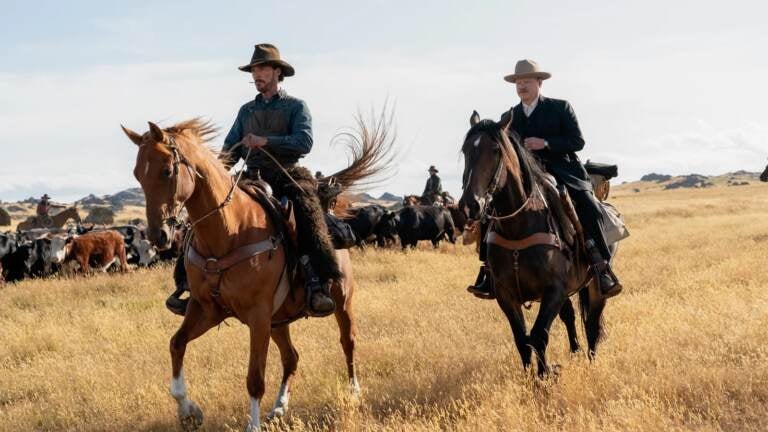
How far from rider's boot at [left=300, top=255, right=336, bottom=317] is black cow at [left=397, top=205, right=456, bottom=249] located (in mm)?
18988

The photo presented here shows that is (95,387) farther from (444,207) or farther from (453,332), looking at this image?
(444,207)

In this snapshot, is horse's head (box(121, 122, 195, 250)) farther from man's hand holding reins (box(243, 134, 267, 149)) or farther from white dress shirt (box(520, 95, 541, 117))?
white dress shirt (box(520, 95, 541, 117))

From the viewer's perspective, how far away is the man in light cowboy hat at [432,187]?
1165 inches

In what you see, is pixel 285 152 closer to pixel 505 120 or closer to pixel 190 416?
pixel 505 120

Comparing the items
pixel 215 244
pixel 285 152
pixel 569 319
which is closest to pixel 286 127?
pixel 285 152

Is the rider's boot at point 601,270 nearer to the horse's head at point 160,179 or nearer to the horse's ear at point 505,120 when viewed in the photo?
the horse's ear at point 505,120

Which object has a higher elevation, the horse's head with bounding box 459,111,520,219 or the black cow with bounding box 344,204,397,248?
the horse's head with bounding box 459,111,520,219

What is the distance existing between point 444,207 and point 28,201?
90.2 m

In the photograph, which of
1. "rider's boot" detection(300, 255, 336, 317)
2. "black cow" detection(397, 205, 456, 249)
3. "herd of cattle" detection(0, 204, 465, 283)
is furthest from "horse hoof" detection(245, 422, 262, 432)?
"black cow" detection(397, 205, 456, 249)

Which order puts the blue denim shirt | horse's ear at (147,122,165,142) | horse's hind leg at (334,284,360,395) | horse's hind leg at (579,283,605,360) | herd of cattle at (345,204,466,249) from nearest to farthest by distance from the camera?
1. horse's ear at (147,122,165,142)
2. the blue denim shirt
3. horse's hind leg at (334,284,360,395)
4. horse's hind leg at (579,283,605,360)
5. herd of cattle at (345,204,466,249)

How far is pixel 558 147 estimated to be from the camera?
24.6ft

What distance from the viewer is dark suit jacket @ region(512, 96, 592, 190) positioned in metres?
7.59

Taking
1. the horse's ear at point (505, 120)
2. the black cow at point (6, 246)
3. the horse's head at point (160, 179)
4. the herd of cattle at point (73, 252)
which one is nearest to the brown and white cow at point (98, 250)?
the herd of cattle at point (73, 252)

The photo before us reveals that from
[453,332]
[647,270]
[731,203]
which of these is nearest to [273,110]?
[453,332]
